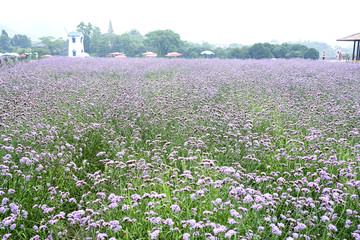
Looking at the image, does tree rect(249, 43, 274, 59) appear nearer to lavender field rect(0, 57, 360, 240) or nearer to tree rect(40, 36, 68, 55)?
lavender field rect(0, 57, 360, 240)

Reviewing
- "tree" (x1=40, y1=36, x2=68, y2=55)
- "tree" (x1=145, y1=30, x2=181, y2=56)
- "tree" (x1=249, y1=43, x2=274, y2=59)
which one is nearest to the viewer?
"tree" (x1=249, y1=43, x2=274, y2=59)

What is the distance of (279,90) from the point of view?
8047mm

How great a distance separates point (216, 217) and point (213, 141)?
2.29 metres

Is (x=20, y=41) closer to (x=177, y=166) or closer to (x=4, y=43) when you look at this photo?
(x=4, y=43)

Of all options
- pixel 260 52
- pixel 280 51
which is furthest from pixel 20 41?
pixel 280 51

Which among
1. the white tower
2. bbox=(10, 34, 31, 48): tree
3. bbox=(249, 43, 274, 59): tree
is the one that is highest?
bbox=(10, 34, 31, 48): tree

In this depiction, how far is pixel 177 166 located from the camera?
4156 millimetres

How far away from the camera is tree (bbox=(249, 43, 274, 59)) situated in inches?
1351

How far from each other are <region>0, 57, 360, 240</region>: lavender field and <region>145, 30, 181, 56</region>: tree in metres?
44.0

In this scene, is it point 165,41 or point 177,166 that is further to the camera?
point 165,41

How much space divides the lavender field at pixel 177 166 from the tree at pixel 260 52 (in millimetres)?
26386

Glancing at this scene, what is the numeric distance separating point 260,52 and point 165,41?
21.7m

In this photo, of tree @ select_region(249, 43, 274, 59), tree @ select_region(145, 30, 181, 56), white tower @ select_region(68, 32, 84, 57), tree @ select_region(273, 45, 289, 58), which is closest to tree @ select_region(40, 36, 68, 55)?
white tower @ select_region(68, 32, 84, 57)

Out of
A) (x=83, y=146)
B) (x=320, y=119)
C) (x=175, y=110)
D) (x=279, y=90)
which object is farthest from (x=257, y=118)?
(x=83, y=146)
